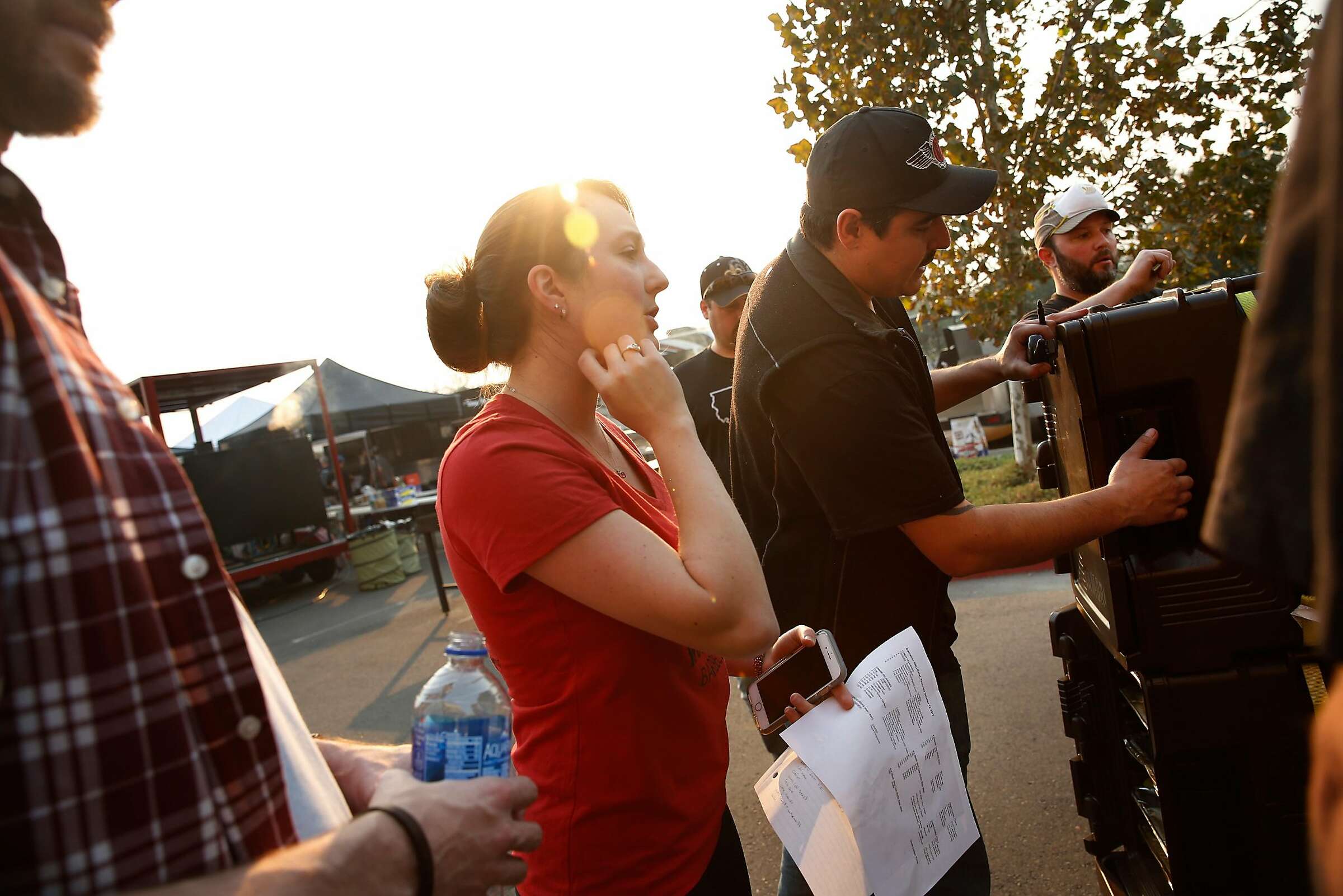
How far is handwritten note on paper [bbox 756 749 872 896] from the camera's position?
148 cm

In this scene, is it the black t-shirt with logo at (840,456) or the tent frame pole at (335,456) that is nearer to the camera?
the black t-shirt with logo at (840,456)

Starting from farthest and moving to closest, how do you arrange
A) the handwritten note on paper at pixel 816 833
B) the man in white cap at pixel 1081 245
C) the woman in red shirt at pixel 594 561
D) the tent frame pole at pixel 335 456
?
the tent frame pole at pixel 335 456, the man in white cap at pixel 1081 245, the handwritten note on paper at pixel 816 833, the woman in red shirt at pixel 594 561

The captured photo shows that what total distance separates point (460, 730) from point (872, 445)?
1059mm

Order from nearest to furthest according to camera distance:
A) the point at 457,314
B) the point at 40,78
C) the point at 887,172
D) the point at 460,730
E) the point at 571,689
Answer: the point at 40,78, the point at 460,730, the point at 571,689, the point at 457,314, the point at 887,172

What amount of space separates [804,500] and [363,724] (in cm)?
473

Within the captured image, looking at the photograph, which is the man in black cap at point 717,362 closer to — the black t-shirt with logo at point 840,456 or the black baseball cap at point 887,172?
the black t-shirt with logo at point 840,456

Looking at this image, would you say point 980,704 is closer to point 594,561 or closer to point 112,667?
point 594,561

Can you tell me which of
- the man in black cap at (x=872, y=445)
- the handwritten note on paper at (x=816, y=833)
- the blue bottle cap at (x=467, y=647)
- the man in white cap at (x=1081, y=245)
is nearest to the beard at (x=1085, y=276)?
the man in white cap at (x=1081, y=245)

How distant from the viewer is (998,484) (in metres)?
9.34

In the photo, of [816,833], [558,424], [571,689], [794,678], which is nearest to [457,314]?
[558,424]

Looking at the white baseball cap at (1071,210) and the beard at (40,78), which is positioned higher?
the white baseball cap at (1071,210)

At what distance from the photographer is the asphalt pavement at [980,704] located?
9.98 feet

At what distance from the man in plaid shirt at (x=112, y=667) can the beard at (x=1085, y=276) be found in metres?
4.24

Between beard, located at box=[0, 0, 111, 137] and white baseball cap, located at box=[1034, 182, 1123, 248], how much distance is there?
4.33 metres
